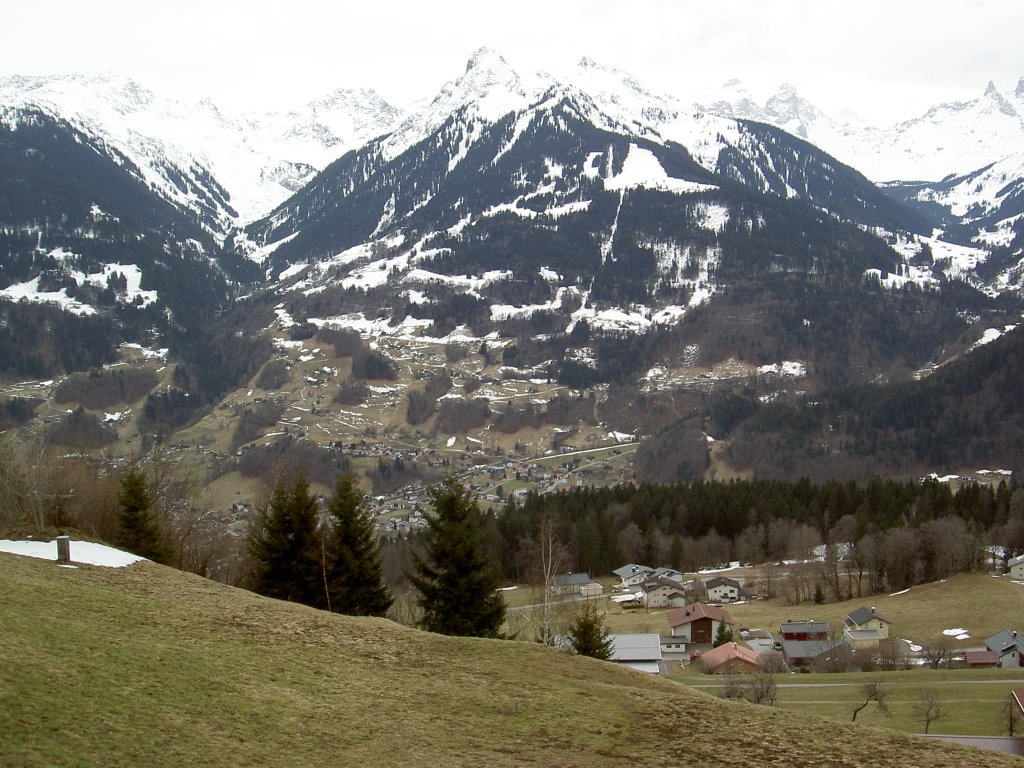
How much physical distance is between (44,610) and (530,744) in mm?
16270

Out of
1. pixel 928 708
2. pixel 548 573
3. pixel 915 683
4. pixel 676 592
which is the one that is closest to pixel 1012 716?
pixel 928 708

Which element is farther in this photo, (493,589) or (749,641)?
(749,641)

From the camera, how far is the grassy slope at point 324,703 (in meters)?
20.1

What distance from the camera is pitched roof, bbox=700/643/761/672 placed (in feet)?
248

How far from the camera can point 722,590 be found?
114250 millimetres

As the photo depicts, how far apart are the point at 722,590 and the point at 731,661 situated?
39.7 m

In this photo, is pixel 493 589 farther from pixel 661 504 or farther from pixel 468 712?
pixel 661 504

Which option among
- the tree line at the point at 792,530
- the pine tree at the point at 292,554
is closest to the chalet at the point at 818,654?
the tree line at the point at 792,530

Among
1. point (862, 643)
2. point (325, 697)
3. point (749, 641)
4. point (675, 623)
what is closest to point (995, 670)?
point (862, 643)

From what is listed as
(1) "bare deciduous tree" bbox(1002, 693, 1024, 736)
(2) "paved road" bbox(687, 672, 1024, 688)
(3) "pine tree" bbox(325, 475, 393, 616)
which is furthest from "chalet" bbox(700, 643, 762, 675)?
(3) "pine tree" bbox(325, 475, 393, 616)

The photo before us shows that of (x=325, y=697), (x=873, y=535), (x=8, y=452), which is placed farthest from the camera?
(x=873, y=535)

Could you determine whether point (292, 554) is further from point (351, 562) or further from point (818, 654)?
point (818, 654)

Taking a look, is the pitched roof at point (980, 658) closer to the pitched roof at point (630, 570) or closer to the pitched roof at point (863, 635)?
the pitched roof at point (863, 635)

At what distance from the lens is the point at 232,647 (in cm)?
2822
